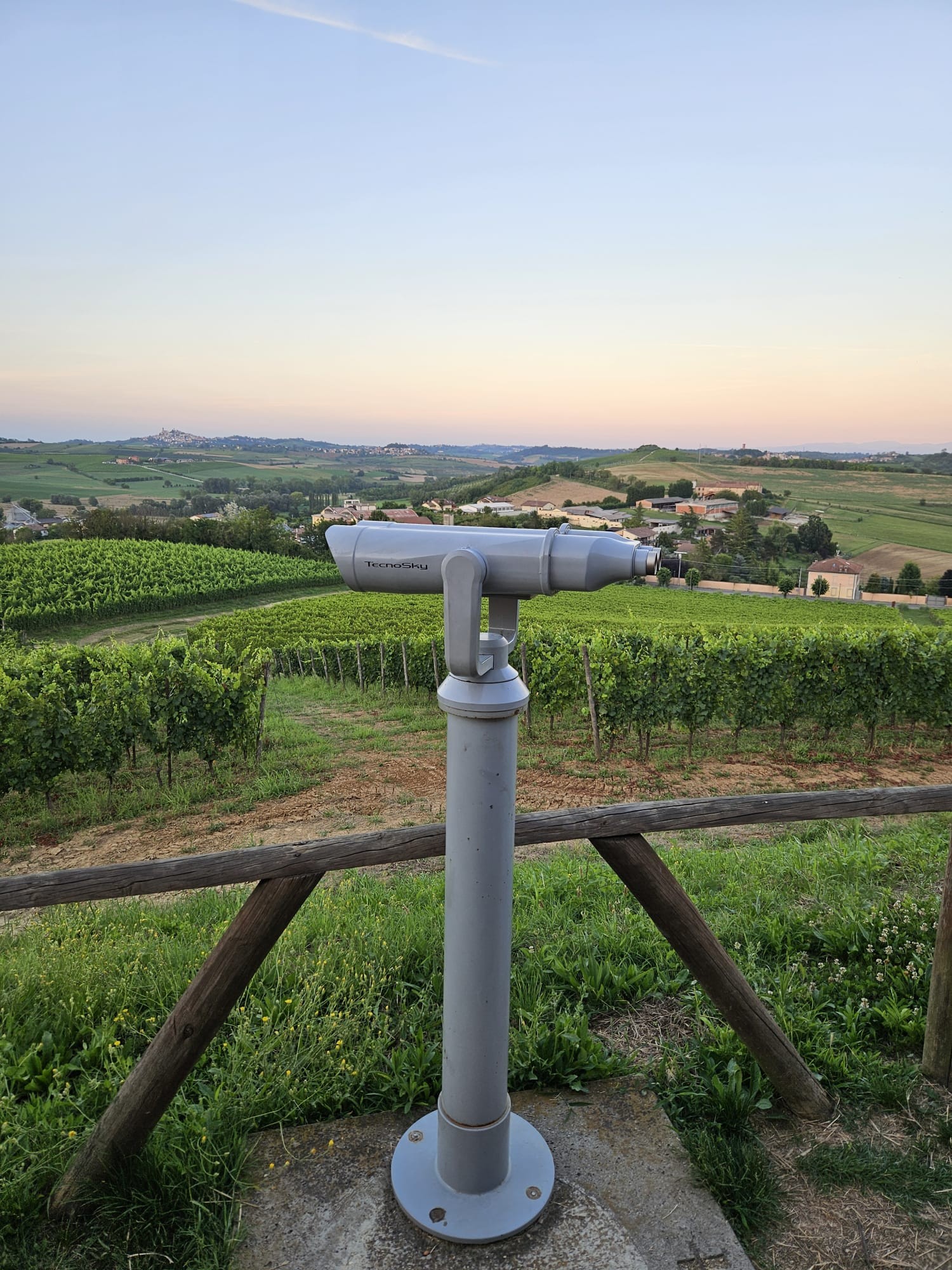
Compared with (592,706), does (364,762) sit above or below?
A: below

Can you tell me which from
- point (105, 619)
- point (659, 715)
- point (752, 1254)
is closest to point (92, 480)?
point (105, 619)

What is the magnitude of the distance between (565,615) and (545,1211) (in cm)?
3416

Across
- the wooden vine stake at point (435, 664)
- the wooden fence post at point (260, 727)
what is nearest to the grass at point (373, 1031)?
the wooden fence post at point (260, 727)

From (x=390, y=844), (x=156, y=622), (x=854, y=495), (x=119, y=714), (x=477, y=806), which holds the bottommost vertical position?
(x=156, y=622)

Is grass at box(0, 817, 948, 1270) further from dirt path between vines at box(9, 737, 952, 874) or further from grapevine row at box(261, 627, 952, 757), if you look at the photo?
grapevine row at box(261, 627, 952, 757)

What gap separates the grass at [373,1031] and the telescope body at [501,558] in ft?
5.53

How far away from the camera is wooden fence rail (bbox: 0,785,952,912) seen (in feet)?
6.41

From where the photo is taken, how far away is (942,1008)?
2469 mm

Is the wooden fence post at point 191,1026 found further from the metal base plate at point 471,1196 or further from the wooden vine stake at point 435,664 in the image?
the wooden vine stake at point 435,664

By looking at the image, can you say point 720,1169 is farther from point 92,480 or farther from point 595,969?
point 92,480

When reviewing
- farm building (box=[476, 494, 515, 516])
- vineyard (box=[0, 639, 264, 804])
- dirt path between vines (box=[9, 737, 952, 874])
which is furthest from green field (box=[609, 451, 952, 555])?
farm building (box=[476, 494, 515, 516])

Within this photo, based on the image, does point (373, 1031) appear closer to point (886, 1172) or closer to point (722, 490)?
point (886, 1172)

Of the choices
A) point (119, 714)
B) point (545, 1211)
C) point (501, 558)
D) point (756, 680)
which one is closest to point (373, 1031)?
point (545, 1211)

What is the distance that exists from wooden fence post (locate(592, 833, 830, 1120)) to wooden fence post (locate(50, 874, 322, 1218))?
0.96 meters
